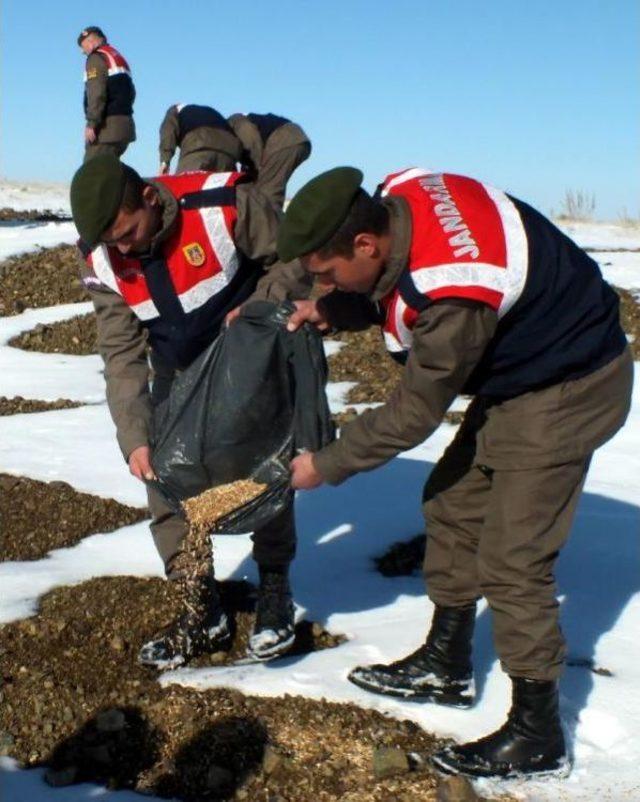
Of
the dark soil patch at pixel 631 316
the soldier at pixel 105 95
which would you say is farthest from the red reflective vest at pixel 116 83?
the dark soil patch at pixel 631 316

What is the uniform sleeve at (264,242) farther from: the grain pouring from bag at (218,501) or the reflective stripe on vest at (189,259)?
the grain pouring from bag at (218,501)

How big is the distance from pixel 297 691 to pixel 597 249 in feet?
32.7

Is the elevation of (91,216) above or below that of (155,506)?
above

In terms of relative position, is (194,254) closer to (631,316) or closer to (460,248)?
(460,248)

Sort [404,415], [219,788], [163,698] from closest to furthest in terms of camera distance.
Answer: [404,415] < [219,788] < [163,698]

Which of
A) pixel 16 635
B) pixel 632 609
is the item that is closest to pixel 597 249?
pixel 632 609

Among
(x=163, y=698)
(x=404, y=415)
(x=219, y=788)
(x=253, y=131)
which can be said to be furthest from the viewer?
(x=253, y=131)

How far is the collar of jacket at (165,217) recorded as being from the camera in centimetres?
392

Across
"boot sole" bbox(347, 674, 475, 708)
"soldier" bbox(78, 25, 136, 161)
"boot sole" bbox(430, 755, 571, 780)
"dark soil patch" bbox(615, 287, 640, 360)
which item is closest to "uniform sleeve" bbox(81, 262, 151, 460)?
"boot sole" bbox(347, 674, 475, 708)

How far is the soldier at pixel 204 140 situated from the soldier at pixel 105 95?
3.12m

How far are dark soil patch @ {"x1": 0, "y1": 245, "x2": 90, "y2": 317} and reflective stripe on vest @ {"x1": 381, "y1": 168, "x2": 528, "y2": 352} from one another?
7.85 m

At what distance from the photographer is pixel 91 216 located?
371cm

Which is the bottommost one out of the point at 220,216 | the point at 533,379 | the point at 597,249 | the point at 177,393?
the point at 597,249

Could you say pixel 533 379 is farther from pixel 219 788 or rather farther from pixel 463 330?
pixel 219 788
